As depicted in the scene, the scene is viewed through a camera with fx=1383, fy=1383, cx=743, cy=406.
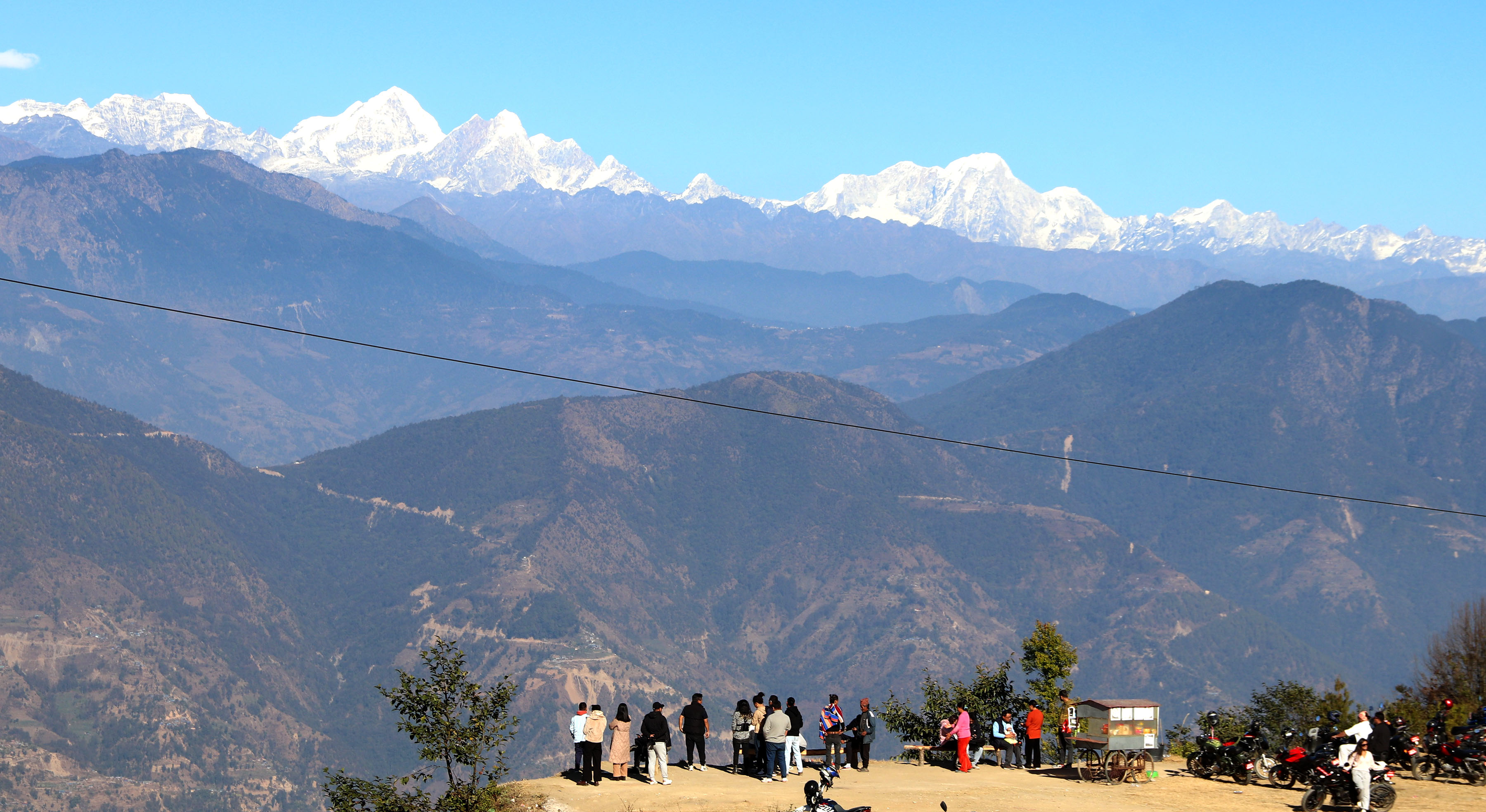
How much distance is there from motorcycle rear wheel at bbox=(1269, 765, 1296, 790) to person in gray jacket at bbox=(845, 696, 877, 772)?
12554 mm

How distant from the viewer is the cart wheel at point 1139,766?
44.3 m

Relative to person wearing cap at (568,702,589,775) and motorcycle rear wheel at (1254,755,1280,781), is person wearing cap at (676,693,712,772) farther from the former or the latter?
motorcycle rear wheel at (1254,755,1280,781)

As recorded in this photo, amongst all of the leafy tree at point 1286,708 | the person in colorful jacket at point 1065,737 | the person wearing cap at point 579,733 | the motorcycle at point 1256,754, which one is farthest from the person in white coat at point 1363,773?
the leafy tree at point 1286,708

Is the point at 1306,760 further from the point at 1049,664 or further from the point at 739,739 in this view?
the point at 739,739

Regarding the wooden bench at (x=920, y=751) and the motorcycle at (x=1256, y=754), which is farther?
the wooden bench at (x=920, y=751)

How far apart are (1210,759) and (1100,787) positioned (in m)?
4.55

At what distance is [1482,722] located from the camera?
47438 mm

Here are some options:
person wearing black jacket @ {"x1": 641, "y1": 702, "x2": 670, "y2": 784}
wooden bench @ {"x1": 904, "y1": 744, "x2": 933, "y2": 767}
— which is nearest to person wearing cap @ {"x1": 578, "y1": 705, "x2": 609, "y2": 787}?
person wearing black jacket @ {"x1": 641, "y1": 702, "x2": 670, "y2": 784}

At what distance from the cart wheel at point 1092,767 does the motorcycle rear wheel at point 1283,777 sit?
5.18 metres

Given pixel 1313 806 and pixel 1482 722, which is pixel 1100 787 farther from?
pixel 1482 722

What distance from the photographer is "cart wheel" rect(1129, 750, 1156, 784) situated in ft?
145

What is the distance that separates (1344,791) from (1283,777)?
3.78m

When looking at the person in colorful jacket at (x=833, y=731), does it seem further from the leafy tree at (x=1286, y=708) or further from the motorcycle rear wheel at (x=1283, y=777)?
the leafy tree at (x=1286, y=708)

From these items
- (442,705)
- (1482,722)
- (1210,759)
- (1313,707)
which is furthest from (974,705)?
(1313,707)
